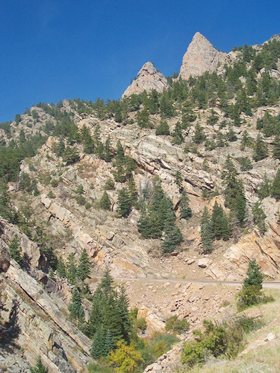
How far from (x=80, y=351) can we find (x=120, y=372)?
4.59 meters

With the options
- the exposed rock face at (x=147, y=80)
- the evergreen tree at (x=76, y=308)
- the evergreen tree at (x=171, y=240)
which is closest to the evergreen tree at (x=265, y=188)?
the evergreen tree at (x=171, y=240)

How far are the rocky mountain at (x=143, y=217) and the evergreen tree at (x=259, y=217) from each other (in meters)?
0.14

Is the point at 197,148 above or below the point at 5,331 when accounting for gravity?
above

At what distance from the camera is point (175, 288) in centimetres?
4588

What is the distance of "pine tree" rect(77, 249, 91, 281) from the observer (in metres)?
50.0

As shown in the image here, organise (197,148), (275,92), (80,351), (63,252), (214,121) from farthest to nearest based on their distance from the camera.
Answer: (275,92) → (214,121) → (197,148) → (63,252) → (80,351)

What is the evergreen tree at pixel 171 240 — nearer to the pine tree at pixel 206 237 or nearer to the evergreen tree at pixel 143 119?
the pine tree at pixel 206 237

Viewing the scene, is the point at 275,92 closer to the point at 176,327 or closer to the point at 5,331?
the point at 176,327

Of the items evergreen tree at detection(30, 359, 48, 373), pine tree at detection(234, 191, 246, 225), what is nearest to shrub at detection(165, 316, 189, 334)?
evergreen tree at detection(30, 359, 48, 373)

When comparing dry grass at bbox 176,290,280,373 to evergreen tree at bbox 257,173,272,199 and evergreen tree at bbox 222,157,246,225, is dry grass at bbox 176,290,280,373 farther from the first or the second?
evergreen tree at bbox 257,173,272,199

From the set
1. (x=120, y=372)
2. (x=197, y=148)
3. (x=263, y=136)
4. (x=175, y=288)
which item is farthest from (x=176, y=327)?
(x=263, y=136)

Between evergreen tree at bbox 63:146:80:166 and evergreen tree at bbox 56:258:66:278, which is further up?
evergreen tree at bbox 63:146:80:166

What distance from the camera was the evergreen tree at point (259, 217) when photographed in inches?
1922

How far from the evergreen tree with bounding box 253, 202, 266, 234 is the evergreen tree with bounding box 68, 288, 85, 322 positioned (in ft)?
74.7
